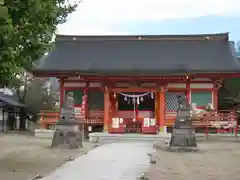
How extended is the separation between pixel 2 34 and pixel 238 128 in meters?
21.1

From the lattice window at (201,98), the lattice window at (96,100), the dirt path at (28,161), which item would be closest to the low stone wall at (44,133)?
the lattice window at (96,100)

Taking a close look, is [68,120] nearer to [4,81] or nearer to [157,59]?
[4,81]

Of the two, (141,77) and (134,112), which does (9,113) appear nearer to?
(134,112)

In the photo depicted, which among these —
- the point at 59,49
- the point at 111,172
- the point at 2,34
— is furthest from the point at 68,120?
the point at 59,49

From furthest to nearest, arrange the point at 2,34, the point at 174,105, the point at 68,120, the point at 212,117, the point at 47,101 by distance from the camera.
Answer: the point at 47,101
the point at 174,105
the point at 212,117
the point at 68,120
the point at 2,34

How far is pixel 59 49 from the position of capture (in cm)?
3181

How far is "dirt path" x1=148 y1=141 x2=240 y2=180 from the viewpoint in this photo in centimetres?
1126

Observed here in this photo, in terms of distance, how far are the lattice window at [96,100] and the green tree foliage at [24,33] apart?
1741 centimetres

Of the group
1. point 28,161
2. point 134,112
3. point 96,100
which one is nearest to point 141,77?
point 134,112

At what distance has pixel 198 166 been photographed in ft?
43.8

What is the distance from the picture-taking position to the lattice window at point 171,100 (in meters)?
Answer: 27.3

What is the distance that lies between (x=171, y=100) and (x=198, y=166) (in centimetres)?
1430

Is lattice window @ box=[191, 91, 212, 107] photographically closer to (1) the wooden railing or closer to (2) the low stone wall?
(1) the wooden railing

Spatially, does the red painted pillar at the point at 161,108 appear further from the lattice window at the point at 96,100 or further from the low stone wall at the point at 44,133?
the low stone wall at the point at 44,133
